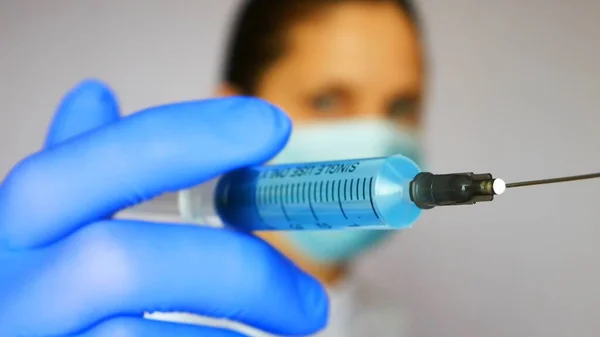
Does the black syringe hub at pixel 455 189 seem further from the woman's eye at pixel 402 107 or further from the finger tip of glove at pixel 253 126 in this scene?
the woman's eye at pixel 402 107

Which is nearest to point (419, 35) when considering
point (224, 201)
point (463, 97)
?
point (463, 97)

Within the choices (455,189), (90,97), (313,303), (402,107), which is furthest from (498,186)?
(402,107)

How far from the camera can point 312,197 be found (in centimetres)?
49

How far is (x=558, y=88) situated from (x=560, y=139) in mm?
73

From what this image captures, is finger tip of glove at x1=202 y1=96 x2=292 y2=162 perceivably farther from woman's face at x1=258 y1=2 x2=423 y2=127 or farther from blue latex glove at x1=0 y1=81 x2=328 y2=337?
woman's face at x1=258 y1=2 x2=423 y2=127

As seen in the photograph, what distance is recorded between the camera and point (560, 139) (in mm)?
819

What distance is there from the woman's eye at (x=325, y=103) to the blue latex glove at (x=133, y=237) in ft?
1.23

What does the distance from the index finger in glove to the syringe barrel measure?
0.02m

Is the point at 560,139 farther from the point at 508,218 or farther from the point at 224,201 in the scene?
the point at 224,201

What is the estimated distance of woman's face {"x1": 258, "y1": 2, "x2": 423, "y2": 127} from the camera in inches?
36.2

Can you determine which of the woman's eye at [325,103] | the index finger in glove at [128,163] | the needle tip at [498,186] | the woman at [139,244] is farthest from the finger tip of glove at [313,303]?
the woman's eye at [325,103]

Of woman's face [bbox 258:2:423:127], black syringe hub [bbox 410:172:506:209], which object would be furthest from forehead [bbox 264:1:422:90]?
black syringe hub [bbox 410:172:506:209]

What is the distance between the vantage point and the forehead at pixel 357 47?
0.93 m

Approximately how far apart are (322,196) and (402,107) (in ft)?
1.53
